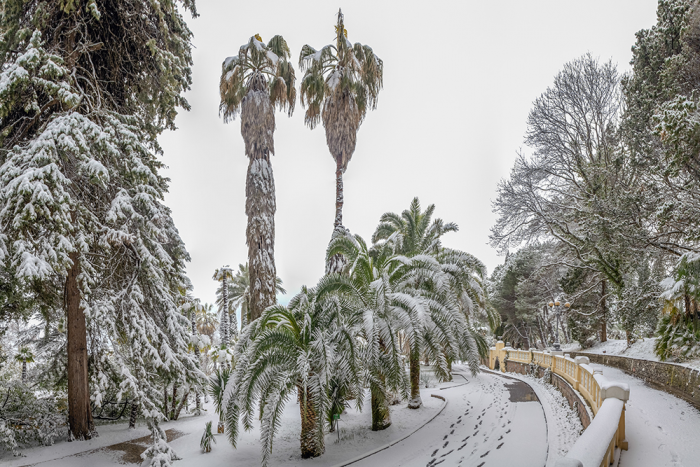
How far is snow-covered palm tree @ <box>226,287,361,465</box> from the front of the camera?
8.80 meters

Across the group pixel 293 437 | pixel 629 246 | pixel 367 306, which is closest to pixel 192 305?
pixel 293 437

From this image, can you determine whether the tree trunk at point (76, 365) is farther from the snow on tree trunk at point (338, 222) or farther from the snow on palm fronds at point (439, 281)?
the snow on palm fronds at point (439, 281)

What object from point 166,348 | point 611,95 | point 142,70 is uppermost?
point 611,95

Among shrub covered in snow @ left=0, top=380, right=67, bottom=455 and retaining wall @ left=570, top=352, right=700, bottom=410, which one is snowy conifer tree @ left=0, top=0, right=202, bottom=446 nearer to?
shrub covered in snow @ left=0, top=380, right=67, bottom=455

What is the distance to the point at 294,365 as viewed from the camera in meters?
9.55

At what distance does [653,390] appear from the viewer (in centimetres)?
1000

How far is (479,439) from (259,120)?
548 inches

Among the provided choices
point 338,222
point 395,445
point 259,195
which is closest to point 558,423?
point 395,445

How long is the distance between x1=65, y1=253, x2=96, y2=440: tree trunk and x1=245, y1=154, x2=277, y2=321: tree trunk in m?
5.78

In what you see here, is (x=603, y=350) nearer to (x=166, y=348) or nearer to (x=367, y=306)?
(x=367, y=306)

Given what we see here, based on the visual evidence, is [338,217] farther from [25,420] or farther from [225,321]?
[25,420]

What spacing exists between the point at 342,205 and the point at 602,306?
17618 mm

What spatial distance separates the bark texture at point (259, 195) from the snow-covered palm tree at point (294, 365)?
16.1 ft

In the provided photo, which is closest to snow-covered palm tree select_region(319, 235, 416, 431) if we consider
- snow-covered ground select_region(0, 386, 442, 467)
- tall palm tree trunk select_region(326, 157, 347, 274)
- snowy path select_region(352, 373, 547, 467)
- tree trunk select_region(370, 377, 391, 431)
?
tree trunk select_region(370, 377, 391, 431)
